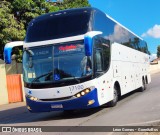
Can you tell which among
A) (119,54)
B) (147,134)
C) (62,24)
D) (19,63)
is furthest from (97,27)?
(19,63)

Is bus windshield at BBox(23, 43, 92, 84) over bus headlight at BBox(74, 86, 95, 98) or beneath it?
over

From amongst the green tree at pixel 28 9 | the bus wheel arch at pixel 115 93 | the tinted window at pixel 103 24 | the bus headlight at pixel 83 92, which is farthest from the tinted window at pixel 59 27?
the green tree at pixel 28 9

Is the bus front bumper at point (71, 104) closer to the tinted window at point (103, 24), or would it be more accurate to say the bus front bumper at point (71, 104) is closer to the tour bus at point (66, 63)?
the tour bus at point (66, 63)

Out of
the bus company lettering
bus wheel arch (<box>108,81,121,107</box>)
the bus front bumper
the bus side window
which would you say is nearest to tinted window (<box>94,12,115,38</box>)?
the bus side window

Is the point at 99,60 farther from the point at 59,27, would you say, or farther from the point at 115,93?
the point at 115,93

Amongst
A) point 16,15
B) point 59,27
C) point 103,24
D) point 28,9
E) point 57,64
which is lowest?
point 57,64

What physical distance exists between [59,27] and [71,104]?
8.74ft

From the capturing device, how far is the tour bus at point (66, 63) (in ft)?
38.3

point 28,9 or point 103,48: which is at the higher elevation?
point 28,9

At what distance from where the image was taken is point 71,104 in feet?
38.4

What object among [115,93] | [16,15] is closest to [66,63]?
[115,93]

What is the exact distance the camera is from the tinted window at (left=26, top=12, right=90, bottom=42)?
12180mm

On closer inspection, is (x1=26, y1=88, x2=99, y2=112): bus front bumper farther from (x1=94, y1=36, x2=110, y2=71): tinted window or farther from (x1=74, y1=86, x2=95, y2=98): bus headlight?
(x1=94, y1=36, x2=110, y2=71): tinted window

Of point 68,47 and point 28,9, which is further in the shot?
point 28,9
